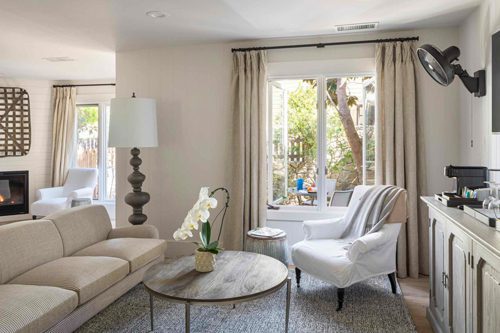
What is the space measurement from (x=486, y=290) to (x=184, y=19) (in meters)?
3.19

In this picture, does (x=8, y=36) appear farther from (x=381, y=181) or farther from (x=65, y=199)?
(x=381, y=181)

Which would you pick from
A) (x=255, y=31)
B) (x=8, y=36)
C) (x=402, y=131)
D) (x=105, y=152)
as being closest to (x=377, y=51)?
(x=402, y=131)

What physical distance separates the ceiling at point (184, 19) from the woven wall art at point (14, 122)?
1983mm

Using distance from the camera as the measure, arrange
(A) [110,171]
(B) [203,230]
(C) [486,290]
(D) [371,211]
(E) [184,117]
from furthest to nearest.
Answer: (A) [110,171]
(E) [184,117]
(D) [371,211]
(B) [203,230]
(C) [486,290]

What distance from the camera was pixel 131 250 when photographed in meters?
3.18

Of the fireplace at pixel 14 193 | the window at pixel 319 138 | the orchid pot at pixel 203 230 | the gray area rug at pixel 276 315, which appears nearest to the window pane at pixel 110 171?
the fireplace at pixel 14 193

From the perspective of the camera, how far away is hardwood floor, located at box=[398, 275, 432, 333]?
110 inches

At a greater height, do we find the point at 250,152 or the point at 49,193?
the point at 250,152

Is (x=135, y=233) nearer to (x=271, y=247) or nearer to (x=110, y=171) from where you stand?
(x=271, y=247)

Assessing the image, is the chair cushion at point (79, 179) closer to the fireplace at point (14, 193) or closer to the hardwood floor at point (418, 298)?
the fireplace at point (14, 193)

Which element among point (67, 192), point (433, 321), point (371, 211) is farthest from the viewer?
point (67, 192)

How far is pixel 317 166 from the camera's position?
4.36m

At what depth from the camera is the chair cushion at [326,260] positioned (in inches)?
117

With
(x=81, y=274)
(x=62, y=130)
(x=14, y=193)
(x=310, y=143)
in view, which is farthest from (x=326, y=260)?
(x=14, y=193)
